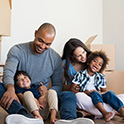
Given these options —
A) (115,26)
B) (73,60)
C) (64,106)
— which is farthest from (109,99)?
(115,26)

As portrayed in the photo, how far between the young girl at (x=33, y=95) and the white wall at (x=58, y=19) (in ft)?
3.74

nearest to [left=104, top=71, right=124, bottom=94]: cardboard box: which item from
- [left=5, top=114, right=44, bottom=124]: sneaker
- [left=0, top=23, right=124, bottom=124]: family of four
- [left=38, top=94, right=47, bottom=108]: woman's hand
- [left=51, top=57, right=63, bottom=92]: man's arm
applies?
[left=0, top=23, right=124, bottom=124]: family of four

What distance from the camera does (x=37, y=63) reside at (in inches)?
65.3

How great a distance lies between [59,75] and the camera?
5.55ft

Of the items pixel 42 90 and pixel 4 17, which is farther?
pixel 4 17

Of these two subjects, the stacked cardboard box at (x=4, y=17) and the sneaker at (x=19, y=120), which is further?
the stacked cardboard box at (x=4, y=17)

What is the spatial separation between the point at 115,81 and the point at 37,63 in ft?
2.86

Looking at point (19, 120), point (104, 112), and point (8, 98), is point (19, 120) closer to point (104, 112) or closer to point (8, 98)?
point (8, 98)

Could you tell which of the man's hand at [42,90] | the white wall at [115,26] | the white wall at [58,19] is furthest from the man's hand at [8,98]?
the white wall at [115,26]

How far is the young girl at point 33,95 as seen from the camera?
1.32 m

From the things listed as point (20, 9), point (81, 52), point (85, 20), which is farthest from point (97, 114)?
point (85, 20)

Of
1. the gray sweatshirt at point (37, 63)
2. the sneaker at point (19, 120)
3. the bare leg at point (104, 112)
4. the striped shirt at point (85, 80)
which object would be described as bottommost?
the bare leg at point (104, 112)

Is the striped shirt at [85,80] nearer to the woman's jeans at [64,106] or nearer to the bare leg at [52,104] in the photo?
the woman's jeans at [64,106]

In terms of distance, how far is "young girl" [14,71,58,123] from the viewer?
1.32 metres
